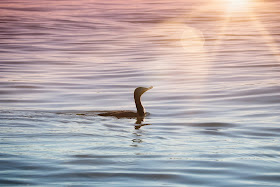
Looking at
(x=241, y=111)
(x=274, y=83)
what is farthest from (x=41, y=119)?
(x=274, y=83)

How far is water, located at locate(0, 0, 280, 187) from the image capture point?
9.75m

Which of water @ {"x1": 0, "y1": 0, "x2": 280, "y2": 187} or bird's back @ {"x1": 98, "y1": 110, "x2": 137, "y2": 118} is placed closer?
water @ {"x1": 0, "y1": 0, "x2": 280, "y2": 187}

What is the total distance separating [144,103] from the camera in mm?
18391

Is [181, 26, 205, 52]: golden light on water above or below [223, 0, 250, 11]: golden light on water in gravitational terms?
below

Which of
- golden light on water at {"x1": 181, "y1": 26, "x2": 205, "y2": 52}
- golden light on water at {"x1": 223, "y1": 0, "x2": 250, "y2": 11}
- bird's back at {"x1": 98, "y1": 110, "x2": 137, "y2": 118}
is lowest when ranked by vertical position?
bird's back at {"x1": 98, "y1": 110, "x2": 137, "y2": 118}

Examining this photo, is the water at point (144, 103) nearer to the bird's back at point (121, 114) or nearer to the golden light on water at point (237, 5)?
the bird's back at point (121, 114)

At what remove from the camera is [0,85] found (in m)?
21.7

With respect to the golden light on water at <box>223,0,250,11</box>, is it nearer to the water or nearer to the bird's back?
the water

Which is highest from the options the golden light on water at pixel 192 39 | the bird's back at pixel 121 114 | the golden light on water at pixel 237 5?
the golden light on water at pixel 237 5

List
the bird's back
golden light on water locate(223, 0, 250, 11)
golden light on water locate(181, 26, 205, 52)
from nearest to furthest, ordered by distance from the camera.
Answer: the bird's back
golden light on water locate(181, 26, 205, 52)
golden light on water locate(223, 0, 250, 11)

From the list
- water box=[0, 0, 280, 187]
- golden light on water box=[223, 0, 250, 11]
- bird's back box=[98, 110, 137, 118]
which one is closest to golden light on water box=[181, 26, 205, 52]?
water box=[0, 0, 280, 187]

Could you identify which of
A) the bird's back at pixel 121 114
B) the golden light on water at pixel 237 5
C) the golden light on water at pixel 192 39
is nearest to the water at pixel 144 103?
the golden light on water at pixel 192 39

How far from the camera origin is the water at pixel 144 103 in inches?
384

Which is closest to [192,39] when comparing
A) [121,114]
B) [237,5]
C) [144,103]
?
[144,103]
